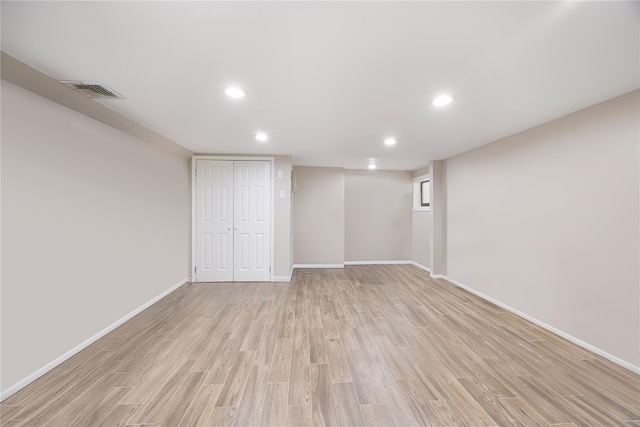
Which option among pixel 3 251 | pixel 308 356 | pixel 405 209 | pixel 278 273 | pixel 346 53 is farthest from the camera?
pixel 405 209

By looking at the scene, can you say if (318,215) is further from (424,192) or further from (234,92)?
(234,92)

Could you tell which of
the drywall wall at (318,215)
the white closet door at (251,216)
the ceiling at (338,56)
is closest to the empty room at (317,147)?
the ceiling at (338,56)

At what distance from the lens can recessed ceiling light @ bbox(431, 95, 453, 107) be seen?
2.04 meters

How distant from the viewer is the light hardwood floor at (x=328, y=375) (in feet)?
4.99

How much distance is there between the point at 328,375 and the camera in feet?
6.22

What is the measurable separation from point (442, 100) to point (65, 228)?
3.40 metres

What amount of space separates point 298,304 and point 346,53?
296 centimetres

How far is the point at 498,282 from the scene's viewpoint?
3318mm

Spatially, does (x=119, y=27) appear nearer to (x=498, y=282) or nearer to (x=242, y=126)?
(x=242, y=126)

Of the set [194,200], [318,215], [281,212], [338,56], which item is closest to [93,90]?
[338,56]

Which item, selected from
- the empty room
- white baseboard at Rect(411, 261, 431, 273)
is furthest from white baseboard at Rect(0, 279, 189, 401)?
white baseboard at Rect(411, 261, 431, 273)

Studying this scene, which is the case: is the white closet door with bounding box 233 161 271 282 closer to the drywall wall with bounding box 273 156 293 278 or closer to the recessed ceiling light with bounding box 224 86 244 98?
the drywall wall with bounding box 273 156 293 278

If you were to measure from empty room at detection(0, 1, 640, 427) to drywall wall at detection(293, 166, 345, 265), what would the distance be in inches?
68.2

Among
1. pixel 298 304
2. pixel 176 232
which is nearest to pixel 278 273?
pixel 298 304
